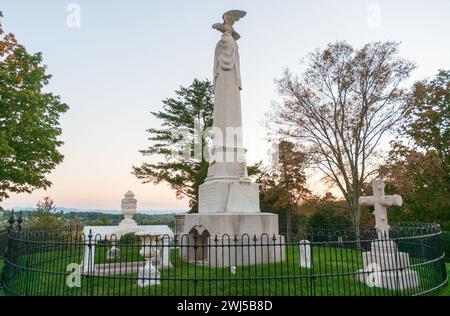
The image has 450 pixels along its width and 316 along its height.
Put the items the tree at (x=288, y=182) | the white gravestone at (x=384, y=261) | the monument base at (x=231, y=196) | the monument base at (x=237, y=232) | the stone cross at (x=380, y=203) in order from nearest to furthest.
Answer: the white gravestone at (x=384, y=261) < the stone cross at (x=380, y=203) < the monument base at (x=237, y=232) < the monument base at (x=231, y=196) < the tree at (x=288, y=182)

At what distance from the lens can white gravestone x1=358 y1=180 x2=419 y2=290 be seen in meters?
6.77

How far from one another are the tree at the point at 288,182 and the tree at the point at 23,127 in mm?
13885

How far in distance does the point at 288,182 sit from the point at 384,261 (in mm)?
20110

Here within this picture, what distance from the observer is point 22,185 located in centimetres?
1752

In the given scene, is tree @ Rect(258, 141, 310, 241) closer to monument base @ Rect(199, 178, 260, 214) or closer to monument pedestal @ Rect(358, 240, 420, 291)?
monument base @ Rect(199, 178, 260, 214)

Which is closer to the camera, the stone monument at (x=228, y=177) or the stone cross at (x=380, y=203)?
the stone cross at (x=380, y=203)

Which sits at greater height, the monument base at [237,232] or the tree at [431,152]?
the tree at [431,152]

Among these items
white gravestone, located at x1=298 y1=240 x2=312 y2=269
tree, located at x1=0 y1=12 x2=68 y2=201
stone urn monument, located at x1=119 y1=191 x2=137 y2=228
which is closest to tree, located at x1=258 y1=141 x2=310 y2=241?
white gravestone, located at x1=298 y1=240 x2=312 y2=269

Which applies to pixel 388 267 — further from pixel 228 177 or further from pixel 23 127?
pixel 23 127

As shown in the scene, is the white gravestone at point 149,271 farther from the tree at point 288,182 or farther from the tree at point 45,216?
the tree at point 45,216

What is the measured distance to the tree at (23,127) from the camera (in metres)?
15.9

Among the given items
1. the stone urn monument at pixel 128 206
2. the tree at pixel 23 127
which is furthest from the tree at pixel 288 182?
the tree at pixel 23 127

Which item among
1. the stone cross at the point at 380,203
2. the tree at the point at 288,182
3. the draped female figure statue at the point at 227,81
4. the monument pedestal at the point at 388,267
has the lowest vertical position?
the monument pedestal at the point at 388,267
